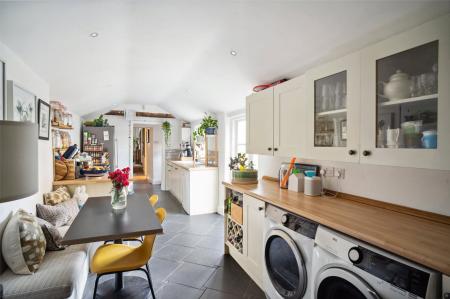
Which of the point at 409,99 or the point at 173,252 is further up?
the point at 409,99

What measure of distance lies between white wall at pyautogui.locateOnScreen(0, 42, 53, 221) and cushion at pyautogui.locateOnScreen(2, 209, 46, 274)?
15cm

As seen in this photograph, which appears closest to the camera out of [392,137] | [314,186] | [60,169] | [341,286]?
[341,286]

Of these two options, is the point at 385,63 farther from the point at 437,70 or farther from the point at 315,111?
the point at 315,111

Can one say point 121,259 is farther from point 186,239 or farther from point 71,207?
point 186,239

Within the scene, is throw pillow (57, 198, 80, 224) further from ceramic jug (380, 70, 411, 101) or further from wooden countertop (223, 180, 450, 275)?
ceramic jug (380, 70, 411, 101)

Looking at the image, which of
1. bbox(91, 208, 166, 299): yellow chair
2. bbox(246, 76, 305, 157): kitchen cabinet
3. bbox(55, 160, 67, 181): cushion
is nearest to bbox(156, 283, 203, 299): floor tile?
bbox(91, 208, 166, 299): yellow chair

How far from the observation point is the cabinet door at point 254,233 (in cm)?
223

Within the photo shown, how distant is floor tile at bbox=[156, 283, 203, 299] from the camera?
2164 millimetres

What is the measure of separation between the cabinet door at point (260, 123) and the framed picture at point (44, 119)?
2.41 meters

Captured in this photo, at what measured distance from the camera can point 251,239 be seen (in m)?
2.39

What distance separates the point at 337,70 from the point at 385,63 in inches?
13.8

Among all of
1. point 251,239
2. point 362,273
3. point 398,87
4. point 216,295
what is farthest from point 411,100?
point 216,295

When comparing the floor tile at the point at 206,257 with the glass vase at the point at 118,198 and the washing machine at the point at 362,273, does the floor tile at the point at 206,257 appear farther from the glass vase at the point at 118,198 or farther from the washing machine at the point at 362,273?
the washing machine at the point at 362,273

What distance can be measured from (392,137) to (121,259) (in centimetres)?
214
